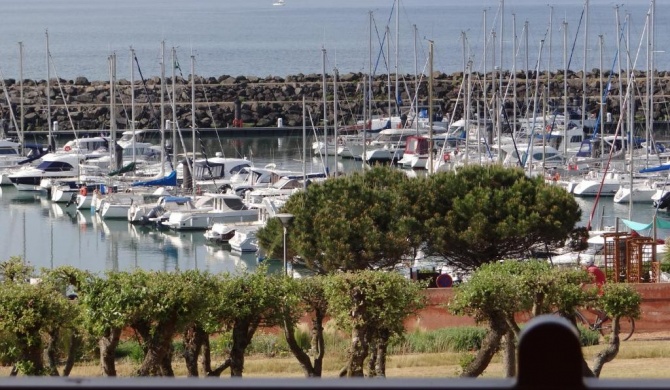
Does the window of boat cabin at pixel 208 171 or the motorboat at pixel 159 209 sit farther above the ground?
the window of boat cabin at pixel 208 171

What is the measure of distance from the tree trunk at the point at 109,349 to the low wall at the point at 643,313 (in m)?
8.00

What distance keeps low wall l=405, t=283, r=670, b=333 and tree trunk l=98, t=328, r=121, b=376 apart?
800 centimetres

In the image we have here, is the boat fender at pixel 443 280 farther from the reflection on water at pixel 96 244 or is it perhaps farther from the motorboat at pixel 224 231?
the motorboat at pixel 224 231

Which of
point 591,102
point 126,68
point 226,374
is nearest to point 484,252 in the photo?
point 226,374

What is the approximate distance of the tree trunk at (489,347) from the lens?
14.5 meters

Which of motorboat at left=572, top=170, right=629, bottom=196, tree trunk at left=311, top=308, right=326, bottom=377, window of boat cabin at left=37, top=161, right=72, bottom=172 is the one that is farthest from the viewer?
window of boat cabin at left=37, top=161, right=72, bottom=172

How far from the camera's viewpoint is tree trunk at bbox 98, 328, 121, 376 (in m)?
13.5

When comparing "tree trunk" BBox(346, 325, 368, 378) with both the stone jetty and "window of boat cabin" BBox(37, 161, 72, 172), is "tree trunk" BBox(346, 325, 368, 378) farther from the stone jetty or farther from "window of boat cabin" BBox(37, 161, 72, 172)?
the stone jetty

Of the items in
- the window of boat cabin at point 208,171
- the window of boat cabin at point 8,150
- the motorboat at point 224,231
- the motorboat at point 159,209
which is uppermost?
the window of boat cabin at point 8,150

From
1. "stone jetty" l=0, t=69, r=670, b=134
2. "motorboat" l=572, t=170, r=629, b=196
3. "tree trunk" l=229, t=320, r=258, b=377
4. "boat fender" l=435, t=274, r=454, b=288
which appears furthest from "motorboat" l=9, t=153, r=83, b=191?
"tree trunk" l=229, t=320, r=258, b=377

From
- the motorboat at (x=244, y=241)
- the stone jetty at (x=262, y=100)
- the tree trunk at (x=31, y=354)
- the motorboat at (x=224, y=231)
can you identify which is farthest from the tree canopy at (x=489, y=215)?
the stone jetty at (x=262, y=100)

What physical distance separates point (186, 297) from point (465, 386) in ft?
39.8

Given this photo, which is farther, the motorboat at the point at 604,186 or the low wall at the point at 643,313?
the motorboat at the point at 604,186

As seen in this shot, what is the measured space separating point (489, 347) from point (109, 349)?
4.33 metres
